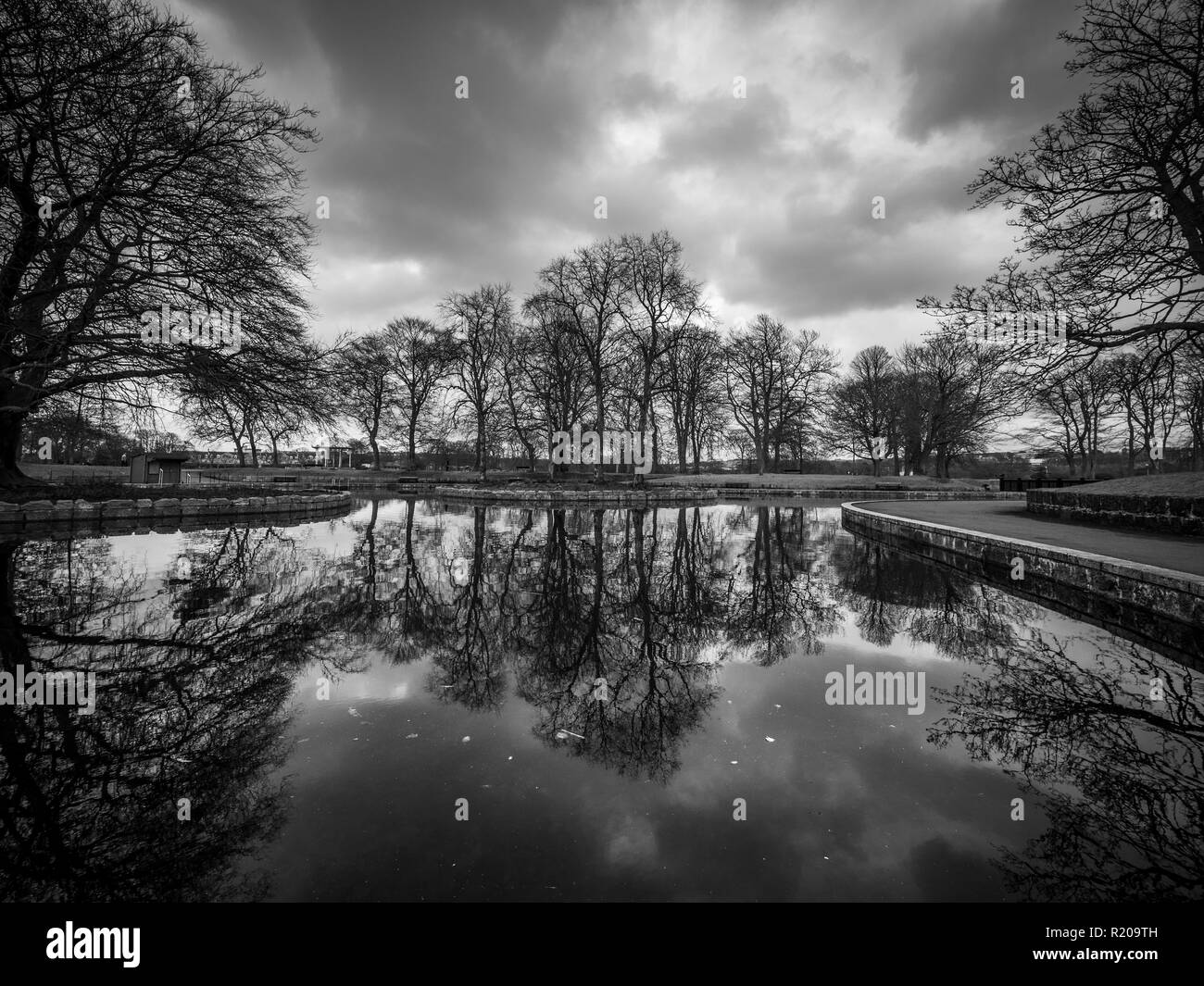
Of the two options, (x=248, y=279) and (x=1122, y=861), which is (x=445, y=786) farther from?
(x=248, y=279)

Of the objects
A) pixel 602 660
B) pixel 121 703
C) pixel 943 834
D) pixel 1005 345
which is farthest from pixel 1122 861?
pixel 1005 345

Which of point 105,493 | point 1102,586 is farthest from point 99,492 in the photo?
point 1102,586

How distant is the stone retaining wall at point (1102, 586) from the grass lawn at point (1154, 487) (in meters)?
4.86

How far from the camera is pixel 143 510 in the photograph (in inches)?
604

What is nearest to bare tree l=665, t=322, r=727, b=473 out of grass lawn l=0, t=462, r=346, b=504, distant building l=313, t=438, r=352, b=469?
grass lawn l=0, t=462, r=346, b=504

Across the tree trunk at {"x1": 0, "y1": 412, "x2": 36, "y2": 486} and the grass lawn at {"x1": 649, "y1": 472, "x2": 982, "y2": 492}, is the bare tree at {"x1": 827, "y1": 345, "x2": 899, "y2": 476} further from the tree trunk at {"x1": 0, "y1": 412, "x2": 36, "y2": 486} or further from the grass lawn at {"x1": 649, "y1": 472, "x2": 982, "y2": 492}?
the tree trunk at {"x1": 0, "y1": 412, "x2": 36, "y2": 486}

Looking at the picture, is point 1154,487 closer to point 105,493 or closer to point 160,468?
point 105,493

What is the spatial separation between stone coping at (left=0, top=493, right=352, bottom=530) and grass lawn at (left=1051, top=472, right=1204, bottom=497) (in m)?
25.2

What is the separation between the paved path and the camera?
808 cm

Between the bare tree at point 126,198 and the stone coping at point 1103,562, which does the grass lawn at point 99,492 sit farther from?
the stone coping at point 1103,562

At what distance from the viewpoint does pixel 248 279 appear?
12688 mm

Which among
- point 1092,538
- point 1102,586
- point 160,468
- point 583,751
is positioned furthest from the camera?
point 160,468

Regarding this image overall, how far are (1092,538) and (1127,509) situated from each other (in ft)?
10.3

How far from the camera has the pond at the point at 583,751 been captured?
7.48ft
